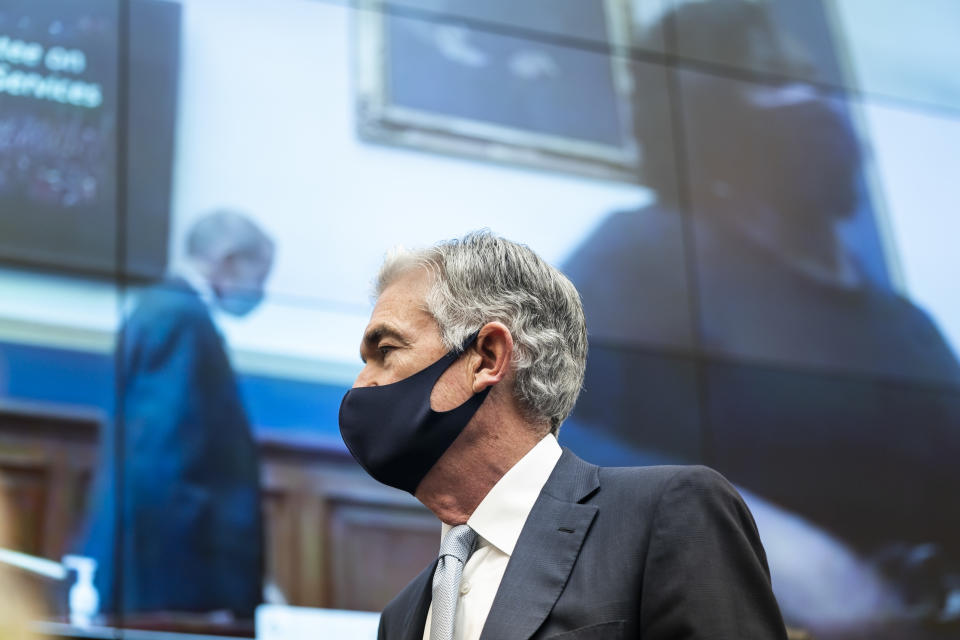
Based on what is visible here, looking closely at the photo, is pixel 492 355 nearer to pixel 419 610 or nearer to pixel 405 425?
pixel 405 425

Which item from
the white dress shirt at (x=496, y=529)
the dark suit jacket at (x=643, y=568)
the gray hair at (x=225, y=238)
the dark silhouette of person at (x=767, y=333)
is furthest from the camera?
the dark silhouette of person at (x=767, y=333)

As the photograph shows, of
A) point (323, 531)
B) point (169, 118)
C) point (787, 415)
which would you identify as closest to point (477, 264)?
point (323, 531)

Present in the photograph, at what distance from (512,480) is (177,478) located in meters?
1.98

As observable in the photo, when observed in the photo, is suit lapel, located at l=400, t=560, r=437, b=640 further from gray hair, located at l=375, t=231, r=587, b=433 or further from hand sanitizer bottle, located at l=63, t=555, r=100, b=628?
hand sanitizer bottle, located at l=63, t=555, r=100, b=628

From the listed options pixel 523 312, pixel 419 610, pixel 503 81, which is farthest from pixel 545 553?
pixel 503 81

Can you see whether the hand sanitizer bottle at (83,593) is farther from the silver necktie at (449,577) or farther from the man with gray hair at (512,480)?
the silver necktie at (449,577)

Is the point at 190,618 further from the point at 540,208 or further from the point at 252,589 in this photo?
the point at 540,208

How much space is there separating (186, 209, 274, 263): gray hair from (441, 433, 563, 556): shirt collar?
2.19 meters

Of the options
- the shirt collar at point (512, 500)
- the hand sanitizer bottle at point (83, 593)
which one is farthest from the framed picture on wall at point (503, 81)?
the shirt collar at point (512, 500)

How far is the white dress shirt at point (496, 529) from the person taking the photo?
70.9 inches

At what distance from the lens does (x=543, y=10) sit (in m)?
4.73

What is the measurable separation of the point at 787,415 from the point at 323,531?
1799 millimetres

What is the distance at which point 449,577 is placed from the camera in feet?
6.07

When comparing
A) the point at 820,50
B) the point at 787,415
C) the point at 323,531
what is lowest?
the point at 323,531
